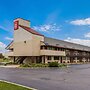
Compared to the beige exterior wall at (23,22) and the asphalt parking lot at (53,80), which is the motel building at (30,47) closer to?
the beige exterior wall at (23,22)

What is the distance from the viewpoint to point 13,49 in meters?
51.0

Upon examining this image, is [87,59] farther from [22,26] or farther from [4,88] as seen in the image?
[4,88]

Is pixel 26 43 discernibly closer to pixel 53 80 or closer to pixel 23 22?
pixel 23 22

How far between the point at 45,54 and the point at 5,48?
1566 cm

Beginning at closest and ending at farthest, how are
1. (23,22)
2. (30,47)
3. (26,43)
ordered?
1. (30,47)
2. (26,43)
3. (23,22)

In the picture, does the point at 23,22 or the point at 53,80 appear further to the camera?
the point at 23,22

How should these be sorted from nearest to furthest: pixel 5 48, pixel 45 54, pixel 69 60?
pixel 45 54 → pixel 5 48 → pixel 69 60

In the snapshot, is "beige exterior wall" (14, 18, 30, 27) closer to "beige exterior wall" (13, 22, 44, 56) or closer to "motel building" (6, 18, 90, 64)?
"motel building" (6, 18, 90, 64)

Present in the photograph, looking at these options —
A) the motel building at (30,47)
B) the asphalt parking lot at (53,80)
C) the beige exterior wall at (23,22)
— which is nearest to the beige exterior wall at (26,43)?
the motel building at (30,47)

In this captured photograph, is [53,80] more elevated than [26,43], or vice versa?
[26,43]

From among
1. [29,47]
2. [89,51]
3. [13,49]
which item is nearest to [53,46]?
[29,47]

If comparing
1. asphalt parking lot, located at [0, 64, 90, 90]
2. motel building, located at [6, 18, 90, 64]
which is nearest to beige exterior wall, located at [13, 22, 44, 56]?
motel building, located at [6, 18, 90, 64]

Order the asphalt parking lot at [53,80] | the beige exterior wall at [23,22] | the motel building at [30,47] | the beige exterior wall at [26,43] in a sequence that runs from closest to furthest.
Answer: the asphalt parking lot at [53,80] < the beige exterior wall at [26,43] < the motel building at [30,47] < the beige exterior wall at [23,22]

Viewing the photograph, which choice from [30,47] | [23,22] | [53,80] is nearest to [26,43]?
[30,47]
